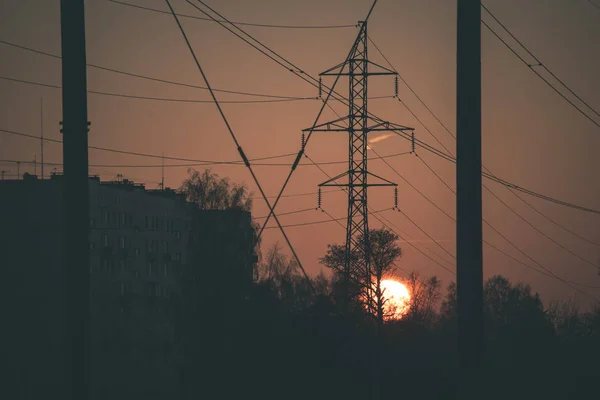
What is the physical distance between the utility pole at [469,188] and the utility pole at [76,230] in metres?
5.88

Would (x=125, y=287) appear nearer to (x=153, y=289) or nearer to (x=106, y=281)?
(x=106, y=281)

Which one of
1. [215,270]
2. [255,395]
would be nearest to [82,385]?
[255,395]

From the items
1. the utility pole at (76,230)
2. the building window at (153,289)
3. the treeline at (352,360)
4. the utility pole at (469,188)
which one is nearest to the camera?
the utility pole at (76,230)

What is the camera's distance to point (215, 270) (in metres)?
74.2

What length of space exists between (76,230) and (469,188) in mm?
6238

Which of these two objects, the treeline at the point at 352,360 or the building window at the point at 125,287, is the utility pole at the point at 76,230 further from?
the building window at the point at 125,287

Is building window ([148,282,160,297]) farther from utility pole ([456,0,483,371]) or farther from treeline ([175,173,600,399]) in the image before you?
utility pole ([456,0,483,371])

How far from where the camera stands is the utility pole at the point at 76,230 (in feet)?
51.3

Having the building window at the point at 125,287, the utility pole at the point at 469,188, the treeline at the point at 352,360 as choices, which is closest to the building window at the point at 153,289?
the building window at the point at 125,287

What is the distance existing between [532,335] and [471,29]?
20978mm

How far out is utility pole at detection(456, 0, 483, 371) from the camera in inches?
698

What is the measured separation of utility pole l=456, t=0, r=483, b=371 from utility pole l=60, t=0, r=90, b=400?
5.88m

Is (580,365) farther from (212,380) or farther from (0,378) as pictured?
(0,378)

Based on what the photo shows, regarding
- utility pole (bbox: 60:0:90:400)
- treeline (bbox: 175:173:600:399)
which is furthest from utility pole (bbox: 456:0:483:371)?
treeline (bbox: 175:173:600:399)
